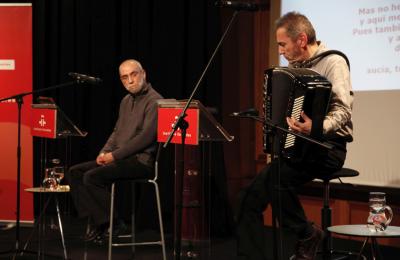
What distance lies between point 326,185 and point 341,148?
14.2 inches

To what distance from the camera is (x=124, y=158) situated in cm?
519

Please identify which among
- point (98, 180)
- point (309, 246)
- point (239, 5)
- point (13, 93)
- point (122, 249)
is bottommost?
point (122, 249)

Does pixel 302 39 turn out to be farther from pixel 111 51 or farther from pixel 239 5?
pixel 111 51

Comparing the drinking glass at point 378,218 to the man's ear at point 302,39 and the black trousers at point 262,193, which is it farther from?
the man's ear at point 302,39

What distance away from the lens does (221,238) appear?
19.2 ft

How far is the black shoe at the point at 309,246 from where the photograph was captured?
4.02m

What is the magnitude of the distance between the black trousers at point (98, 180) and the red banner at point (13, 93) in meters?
0.96

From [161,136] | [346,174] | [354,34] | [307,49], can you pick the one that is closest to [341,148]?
[346,174]

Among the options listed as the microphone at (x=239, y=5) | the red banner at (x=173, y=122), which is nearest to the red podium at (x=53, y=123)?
the red banner at (x=173, y=122)

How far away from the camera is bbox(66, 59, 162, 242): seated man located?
5062mm

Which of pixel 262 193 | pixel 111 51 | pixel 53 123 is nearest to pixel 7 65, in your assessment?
pixel 111 51

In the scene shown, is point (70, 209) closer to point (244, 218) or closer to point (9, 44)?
point (9, 44)

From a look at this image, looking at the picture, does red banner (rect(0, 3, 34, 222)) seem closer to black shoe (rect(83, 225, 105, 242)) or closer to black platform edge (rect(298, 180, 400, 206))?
black shoe (rect(83, 225, 105, 242))

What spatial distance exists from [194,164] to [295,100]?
152 centimetres
